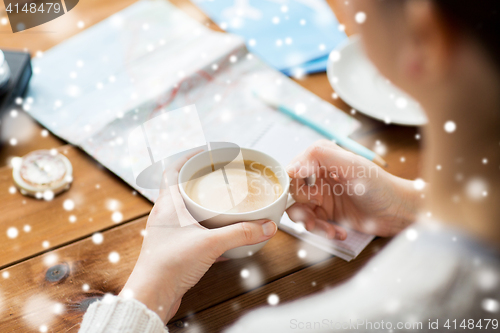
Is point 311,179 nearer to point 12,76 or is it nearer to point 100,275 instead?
point 100,275

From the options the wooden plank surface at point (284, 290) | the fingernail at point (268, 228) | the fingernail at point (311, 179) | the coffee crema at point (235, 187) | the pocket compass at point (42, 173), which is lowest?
the pocket compass at point (42, 173)

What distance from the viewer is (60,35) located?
110cm

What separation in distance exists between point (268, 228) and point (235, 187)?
107 mm

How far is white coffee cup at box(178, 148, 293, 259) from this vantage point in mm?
560

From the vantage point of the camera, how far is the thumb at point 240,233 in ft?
1.79

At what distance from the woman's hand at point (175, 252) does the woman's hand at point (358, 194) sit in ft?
0.51

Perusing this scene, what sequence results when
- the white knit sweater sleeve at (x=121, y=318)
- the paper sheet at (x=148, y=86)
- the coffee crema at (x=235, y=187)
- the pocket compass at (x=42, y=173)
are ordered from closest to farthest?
1. the white knit sweater sleeve at (x=121, y=318)
2. the coffee crema at (x=235, y=187)
3. the pocket compass at (x=42, y=173)
4. the paper sheet at (x=148, y=86)

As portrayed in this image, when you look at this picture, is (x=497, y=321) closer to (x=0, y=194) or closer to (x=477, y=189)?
(x=477, y=189)

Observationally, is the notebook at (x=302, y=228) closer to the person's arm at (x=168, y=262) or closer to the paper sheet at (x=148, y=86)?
the paper sheet at (x=148, y=86)

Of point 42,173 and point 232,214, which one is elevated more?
point 232,214

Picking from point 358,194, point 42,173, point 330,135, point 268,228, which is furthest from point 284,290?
point 42,173

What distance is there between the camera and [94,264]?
0.63 meters

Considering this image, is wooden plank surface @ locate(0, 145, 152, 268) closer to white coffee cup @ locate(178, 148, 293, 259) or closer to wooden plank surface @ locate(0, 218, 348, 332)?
wooden plank surface @ locate(0, 218, 348, 332)

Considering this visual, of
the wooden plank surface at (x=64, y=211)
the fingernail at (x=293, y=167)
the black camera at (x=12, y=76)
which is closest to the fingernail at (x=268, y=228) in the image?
the fingernail at (x=293, y=167)
